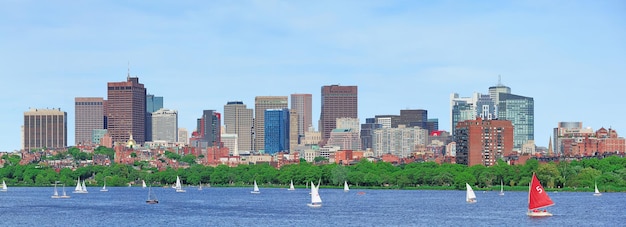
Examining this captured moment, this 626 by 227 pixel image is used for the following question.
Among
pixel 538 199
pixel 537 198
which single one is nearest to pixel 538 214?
pixel 538 199

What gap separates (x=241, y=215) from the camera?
505ft

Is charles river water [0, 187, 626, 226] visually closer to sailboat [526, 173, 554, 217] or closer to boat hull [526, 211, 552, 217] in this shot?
boat hull [526, 211, 552, 217]

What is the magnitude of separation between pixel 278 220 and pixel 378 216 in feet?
39.8

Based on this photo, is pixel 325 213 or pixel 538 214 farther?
pixel 325 213

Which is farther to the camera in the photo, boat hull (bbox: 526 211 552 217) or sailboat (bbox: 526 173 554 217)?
boat hull (bbox: 526 211 552 217)

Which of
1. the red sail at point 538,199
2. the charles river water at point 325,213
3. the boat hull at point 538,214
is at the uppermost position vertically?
the red sail at point 538,199

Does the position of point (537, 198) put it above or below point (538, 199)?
above

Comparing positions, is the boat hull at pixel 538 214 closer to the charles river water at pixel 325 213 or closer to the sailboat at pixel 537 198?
the charles river water at pixel 325 213

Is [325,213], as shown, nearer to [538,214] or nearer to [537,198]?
[538,214]

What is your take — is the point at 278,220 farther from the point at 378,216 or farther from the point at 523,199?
the point at 523,199

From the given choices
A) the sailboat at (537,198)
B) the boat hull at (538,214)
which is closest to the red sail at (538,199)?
the sailboat at (537,198)

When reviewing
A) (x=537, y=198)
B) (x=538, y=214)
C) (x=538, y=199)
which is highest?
(x=537, y=198)

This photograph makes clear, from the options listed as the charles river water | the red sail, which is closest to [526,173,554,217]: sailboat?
the red sail

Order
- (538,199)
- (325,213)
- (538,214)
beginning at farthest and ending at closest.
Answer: (325,213)
(538,214)
(538,199)
